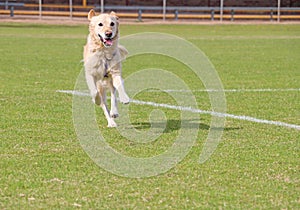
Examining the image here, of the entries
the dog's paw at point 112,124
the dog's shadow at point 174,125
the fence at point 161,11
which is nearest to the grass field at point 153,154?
the dog's shadow at point 174,125

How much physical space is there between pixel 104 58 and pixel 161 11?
53.3 meters

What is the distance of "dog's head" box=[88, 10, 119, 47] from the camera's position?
36.0 feet

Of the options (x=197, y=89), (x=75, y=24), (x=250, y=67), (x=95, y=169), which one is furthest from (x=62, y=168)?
(x=75, y=24)

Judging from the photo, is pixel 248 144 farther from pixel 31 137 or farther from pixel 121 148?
pixel 31 137

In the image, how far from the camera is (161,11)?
64125mm

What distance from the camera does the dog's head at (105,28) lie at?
10977 millimetres

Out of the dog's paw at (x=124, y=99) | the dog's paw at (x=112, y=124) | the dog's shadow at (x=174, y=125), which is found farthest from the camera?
the dog's paw at (x=112, y=124)

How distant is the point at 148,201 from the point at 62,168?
1623mm

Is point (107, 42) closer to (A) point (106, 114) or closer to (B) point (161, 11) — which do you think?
→ (A) point (106, 114)

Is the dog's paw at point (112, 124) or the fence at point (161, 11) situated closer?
the dog's paw at point (112, 124)

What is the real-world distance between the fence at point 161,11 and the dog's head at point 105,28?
46510 millimetres

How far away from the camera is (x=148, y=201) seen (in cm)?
704

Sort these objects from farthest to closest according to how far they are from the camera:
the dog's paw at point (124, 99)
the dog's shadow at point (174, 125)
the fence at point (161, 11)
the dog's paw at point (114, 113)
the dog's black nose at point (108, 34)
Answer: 1. the fence at point (161, 11)
2. the dog's paw at point (114, 113)
3. the dog's shadow at point (174, 125)
4. the dog's black nose at point (108, 34)
5. the dog's paw at point (124, 99)

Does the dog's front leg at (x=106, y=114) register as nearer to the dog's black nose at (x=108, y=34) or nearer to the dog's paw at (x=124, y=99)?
the dog's paw at (x=124, y=99)
